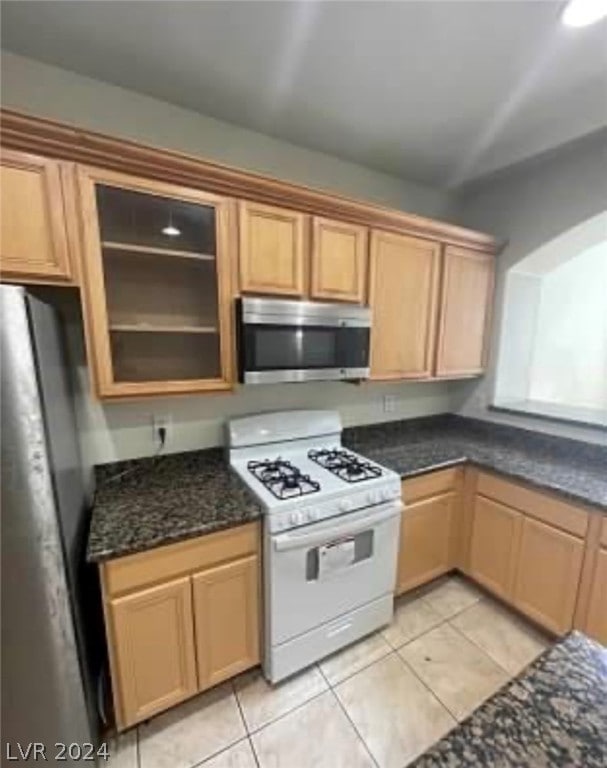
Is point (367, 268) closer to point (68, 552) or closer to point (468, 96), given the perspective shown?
point (468, 96)

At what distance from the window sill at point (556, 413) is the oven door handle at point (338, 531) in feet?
3.98

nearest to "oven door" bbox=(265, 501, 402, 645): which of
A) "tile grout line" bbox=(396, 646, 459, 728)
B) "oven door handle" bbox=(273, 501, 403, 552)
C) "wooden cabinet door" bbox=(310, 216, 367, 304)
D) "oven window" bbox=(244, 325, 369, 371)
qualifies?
"oven door handle" bbox=(273, 501, 403, 552)

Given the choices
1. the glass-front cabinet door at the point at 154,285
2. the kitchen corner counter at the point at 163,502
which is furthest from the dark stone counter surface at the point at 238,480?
the glass-front cabinet door at the point at 154,285

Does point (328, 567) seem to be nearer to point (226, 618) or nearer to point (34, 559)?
point (226, 618)

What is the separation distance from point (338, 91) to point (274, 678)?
Result: 2604 mm

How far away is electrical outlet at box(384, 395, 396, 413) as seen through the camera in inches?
106

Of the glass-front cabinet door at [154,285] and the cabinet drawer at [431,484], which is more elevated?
the glass-front cabinet door at [154,285]

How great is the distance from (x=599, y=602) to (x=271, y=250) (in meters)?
2.22

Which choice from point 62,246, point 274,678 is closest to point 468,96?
point 62,246

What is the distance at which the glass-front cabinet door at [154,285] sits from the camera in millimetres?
1445

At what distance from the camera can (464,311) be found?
8.20ft

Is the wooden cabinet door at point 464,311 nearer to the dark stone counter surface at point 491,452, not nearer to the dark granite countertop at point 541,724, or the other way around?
the dark stone counter surface at point 491,452

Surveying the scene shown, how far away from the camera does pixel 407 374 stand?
7.61ft

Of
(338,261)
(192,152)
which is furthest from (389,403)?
(192,152)
